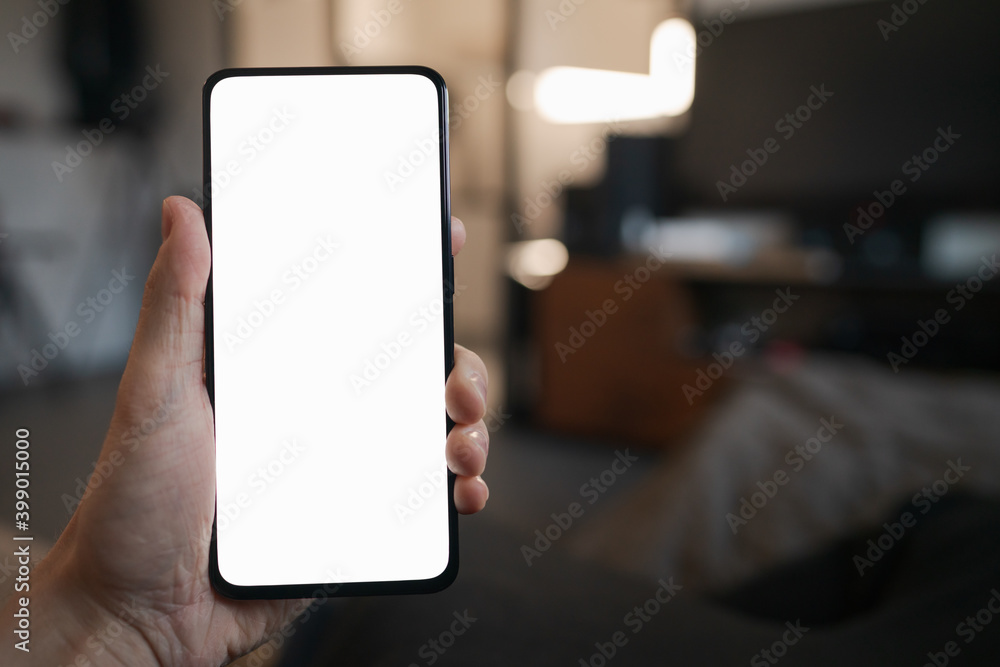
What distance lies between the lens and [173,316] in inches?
15.4

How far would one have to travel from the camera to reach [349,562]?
1.23ft

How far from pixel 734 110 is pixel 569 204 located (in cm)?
74

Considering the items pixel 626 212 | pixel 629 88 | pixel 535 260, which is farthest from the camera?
pixel 535 260

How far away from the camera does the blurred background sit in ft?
5.16

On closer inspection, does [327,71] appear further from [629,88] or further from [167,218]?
[629,88]

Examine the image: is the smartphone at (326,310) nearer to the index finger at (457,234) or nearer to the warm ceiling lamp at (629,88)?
the index finger at (457,234)

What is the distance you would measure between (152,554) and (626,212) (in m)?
2.48

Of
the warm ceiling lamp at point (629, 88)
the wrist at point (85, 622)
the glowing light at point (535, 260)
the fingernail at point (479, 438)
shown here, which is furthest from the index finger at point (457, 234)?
the warm ceiling lamp at point (629, 88)

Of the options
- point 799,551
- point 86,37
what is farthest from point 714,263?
point 86,37

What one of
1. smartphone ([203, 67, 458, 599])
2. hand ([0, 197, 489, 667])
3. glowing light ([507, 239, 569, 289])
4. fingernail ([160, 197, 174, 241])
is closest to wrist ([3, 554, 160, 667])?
hand ([0, 197, 489, 667])

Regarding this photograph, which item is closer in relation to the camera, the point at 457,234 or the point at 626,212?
the point at 457,234

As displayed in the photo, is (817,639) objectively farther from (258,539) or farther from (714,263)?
(714,263)

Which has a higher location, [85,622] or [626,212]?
[85,622]

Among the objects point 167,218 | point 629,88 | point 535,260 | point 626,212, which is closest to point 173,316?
point 167,218
